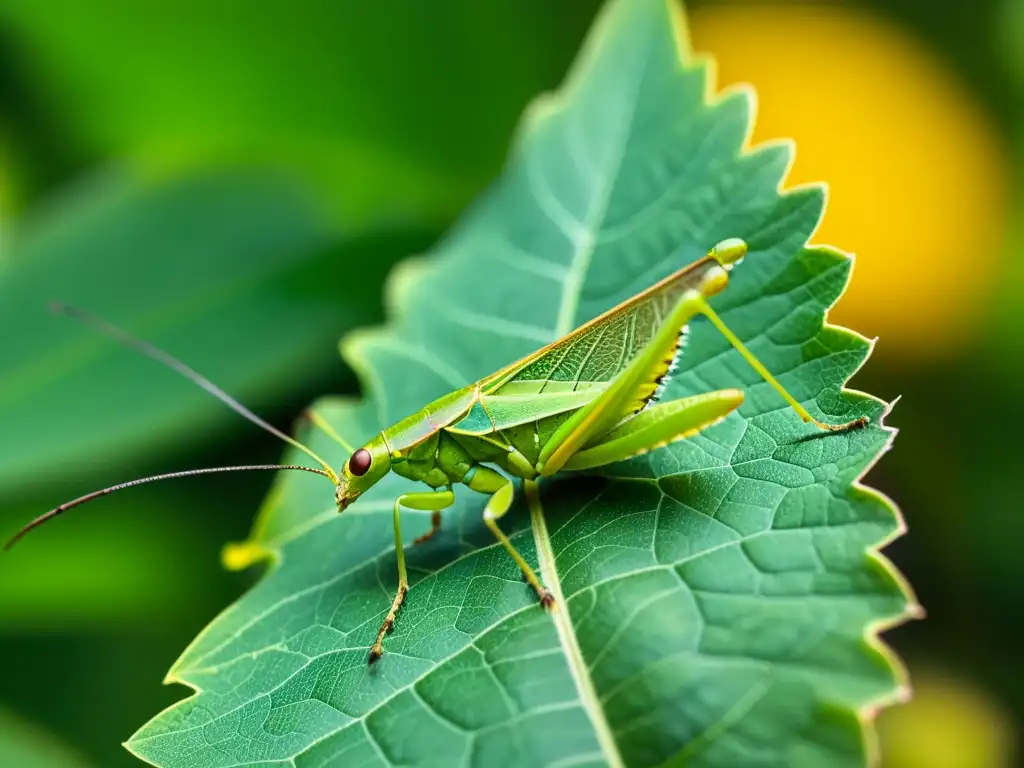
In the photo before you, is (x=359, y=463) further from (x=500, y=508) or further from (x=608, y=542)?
(x=608, y=542)

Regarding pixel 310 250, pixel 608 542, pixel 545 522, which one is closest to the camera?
pixel 608 542

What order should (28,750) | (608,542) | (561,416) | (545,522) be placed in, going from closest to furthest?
(608,542)
(545,522)
(561,416)
(28,750)

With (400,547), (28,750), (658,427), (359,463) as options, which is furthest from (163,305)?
(658,427)

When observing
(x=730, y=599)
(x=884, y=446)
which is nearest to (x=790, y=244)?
(x=884, y=446)

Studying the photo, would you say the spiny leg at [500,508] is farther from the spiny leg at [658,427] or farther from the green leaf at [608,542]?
the spiny leg at [658,427]

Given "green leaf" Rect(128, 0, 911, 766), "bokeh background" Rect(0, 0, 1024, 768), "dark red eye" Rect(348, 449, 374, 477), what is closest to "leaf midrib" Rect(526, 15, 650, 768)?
"green leaf" Rect(128, 0, 911, 766)

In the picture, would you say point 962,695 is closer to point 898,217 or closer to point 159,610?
point 898,217
